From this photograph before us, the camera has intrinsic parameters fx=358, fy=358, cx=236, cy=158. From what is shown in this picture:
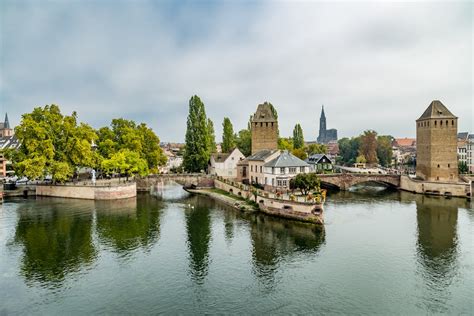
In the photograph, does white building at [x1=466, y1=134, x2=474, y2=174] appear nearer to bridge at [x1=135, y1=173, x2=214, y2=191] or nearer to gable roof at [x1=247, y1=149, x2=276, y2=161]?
gable roof at [x1=247, y1=149, x2=276, y2=161]

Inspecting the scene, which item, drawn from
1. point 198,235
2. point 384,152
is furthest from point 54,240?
point 384,152

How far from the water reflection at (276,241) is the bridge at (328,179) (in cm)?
2720

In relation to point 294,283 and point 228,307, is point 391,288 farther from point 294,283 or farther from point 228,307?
point 228,307

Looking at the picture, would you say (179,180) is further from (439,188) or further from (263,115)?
(439,188)

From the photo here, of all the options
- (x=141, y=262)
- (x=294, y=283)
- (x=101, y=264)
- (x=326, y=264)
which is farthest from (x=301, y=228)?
(x=101, y=264)

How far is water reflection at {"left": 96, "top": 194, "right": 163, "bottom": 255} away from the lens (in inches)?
1222

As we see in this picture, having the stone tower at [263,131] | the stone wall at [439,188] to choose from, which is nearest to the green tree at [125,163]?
the stone tower at [263,131]

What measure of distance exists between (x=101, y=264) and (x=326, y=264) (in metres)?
16.0

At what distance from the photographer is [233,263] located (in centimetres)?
2586

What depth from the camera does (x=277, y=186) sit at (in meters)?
50.7

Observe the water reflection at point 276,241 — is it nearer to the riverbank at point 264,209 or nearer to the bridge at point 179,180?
the riverbank at point 264,209

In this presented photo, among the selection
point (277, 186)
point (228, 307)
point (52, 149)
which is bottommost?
point (228, 307)

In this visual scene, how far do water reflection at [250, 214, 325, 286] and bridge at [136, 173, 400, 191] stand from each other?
89.2ft

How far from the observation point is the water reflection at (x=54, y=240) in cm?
2428
